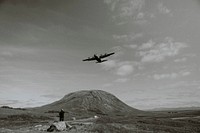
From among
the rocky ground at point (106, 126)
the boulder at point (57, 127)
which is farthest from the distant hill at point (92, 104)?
the boulder at point (57, 127)

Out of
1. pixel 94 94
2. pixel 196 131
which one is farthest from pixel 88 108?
pixel 196 131

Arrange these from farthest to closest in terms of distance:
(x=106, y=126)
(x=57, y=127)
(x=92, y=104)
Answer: (x=92, y=104) < (x=106, y=126) < (x=57, y=127)

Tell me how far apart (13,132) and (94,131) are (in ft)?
33.3

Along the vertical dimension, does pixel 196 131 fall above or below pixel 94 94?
below

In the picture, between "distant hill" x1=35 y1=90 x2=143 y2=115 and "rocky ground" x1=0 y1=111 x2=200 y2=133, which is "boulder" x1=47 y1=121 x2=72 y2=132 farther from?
"distant hill" x1=35 y1=90 x2=143 y2=115

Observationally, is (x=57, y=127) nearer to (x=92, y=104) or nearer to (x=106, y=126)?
(x=106, y=126)

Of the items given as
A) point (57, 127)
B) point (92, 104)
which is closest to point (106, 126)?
point (57, 127)

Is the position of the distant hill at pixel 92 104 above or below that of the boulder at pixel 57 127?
above

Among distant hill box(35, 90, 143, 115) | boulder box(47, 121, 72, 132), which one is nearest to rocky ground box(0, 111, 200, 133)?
boulder box(47, 121, 72, 132)

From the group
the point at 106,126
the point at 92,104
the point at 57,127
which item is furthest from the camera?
the point at 92,104

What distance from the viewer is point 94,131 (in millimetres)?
33094

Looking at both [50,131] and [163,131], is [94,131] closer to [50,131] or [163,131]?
[50,131]

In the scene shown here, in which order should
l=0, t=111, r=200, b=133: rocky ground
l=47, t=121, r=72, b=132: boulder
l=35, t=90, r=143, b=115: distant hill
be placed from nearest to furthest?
l=47, t=121, r=72, b=132: boulder, l=0, t=111, r=200, b=133: rocky ground, l=35, t=90, r=143, b=115: distant hill

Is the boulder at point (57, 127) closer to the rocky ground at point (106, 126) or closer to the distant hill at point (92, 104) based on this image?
the rocky ground at point (106, 126)
